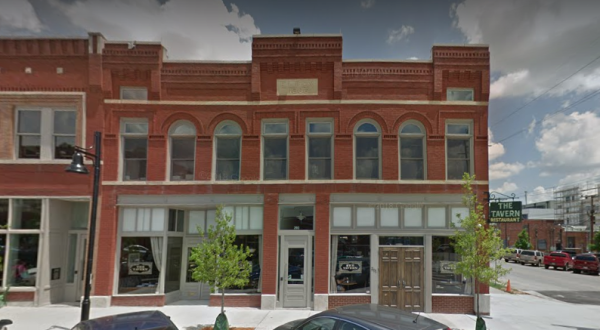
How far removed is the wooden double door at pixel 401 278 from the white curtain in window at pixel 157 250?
8.05 m

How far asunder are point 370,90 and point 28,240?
13743 millimetres

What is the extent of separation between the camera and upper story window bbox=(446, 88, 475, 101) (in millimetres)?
13602

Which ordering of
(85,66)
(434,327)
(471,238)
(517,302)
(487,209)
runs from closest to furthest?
(434,327), (471,238), (487,209), (85,66), (517,302)

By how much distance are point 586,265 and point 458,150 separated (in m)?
27.3

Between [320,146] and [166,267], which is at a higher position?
[320,146]

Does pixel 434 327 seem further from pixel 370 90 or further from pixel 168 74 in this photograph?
pixel 168 74

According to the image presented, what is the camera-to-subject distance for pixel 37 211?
1342 centimetres

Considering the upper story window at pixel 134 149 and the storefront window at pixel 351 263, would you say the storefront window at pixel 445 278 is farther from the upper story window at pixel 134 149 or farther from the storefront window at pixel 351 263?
the upper story window at pixel 134 149

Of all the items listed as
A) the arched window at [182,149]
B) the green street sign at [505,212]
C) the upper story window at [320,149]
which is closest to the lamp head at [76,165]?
the arched window at [182,149]

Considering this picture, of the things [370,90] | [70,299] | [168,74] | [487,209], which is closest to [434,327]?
[487,209]

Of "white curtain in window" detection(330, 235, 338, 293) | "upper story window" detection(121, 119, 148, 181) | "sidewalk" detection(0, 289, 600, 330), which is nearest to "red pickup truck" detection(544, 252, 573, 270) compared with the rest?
"sidewalk" detection(0, 289, 600, 330)

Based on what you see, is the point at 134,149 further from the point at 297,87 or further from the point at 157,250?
the point at 297,87

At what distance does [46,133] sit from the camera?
13570 mm

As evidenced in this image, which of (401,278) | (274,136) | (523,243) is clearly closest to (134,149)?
(274,136)
